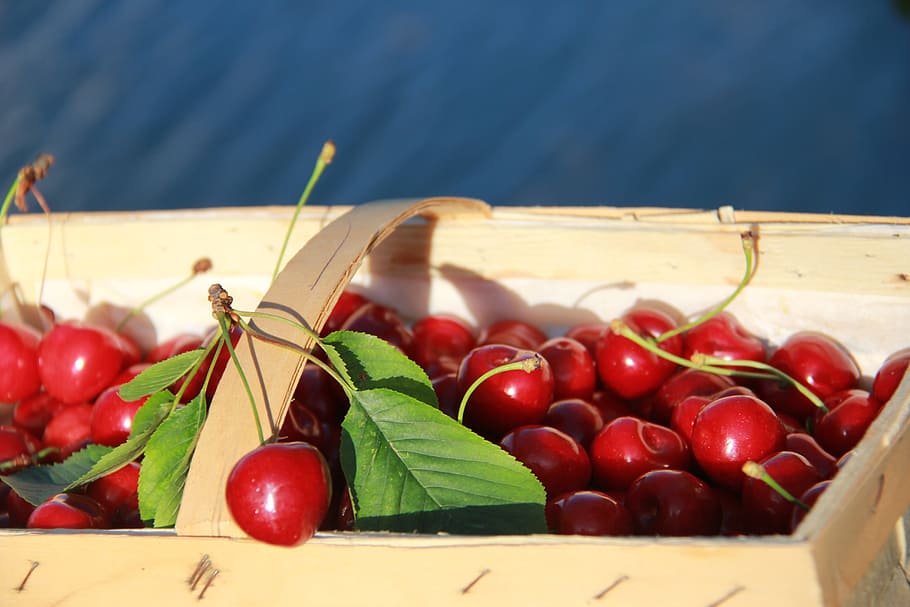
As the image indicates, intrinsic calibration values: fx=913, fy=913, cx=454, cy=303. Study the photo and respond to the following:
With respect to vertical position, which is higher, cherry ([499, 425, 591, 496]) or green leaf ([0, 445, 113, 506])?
cherry ([499, 425, 591, 496])

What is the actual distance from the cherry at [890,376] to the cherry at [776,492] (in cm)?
16

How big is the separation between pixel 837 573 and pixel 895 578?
16cm

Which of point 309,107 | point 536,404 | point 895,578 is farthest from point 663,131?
point 895,578

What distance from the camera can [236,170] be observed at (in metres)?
3.04

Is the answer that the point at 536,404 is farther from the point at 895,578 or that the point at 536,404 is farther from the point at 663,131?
the point at 663,131

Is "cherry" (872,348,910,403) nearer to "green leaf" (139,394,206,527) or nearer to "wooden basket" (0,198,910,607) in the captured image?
"wooden basket" (0,198,910,607)

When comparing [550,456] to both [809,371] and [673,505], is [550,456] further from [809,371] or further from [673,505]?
[809,371]

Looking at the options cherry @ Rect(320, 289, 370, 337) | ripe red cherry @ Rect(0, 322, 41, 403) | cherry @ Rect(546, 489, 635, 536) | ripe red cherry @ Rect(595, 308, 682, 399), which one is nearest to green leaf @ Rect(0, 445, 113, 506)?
ripe red cherry @ Rect(0, 322, 41, 403)

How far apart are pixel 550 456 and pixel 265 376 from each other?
0.32m

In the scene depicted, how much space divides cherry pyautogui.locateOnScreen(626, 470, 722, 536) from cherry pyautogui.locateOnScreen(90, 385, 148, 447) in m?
0.59

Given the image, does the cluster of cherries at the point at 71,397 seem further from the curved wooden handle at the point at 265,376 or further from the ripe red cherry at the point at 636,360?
the ripe red cherry at the point at 636,360

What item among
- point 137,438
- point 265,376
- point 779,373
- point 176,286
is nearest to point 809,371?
point 779,373

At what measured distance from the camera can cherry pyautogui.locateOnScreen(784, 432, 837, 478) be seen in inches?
37.7

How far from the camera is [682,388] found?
3.74ft
